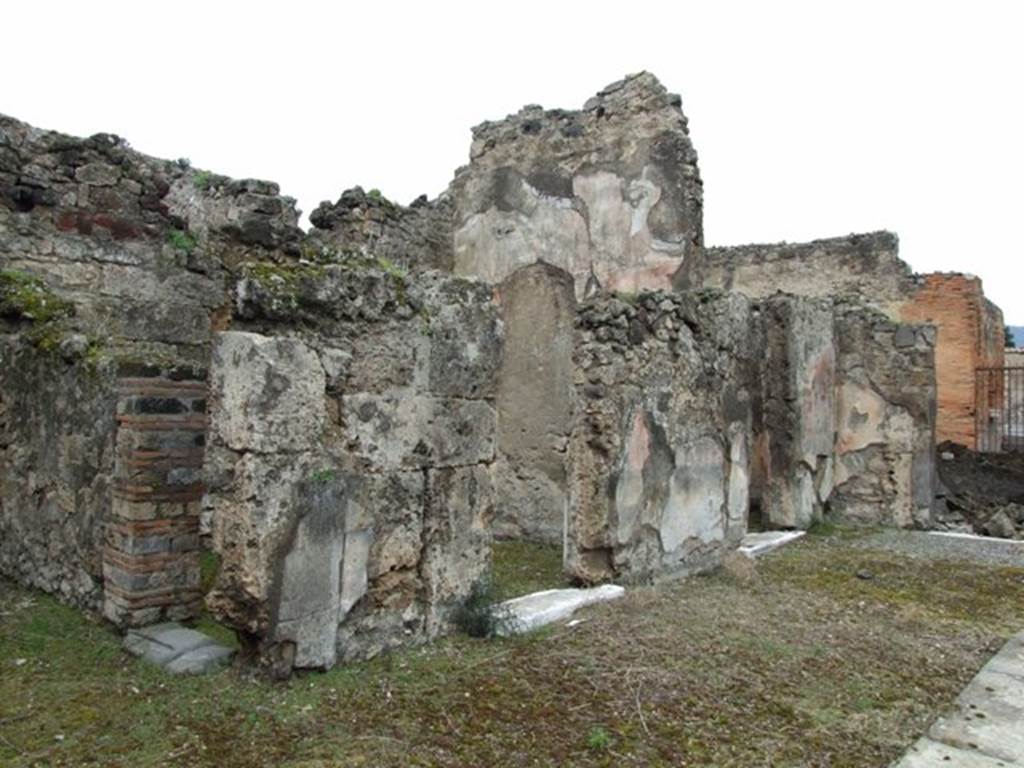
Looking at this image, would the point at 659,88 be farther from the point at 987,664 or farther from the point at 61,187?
the point at 987,664

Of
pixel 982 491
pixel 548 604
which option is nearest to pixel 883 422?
pixel 982 491

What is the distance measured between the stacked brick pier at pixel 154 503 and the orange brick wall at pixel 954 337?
12.9 meters

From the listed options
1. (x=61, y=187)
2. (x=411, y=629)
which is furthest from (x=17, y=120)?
(x=411, y=629)

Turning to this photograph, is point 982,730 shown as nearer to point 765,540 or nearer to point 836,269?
point 765,540

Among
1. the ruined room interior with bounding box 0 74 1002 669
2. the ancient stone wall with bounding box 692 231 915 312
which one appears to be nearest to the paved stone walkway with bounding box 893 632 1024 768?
the ruined room interior with bounding box 0 74 1002 669

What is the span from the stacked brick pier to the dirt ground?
7.03m

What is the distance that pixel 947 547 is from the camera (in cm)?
684

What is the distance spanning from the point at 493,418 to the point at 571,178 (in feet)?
16.3

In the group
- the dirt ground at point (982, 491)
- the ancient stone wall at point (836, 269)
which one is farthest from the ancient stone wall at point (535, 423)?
the ancient stone wall at point (836, 269)

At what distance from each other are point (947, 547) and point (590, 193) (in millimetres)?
4568

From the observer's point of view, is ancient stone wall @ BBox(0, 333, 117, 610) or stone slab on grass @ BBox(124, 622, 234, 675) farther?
ancient stone wall @ BBox(0, 333, 117, 610)

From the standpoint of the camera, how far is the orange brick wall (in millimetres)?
13594

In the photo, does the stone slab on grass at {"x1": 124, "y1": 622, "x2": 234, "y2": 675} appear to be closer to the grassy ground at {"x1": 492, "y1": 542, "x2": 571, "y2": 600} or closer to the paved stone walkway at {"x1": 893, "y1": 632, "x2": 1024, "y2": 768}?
the grassy ground at {"x1": 492, "y1": 542, "x2": 571, "y2": 600}

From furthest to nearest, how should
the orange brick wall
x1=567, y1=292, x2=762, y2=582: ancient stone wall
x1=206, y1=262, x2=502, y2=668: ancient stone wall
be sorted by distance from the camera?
1. the orange brick wall
2. x1=567, y1=292, x2=762, y2=582: ancient stone wall
3. x1=206, y1=262, x2=502, y2=668: ancient stone wall
